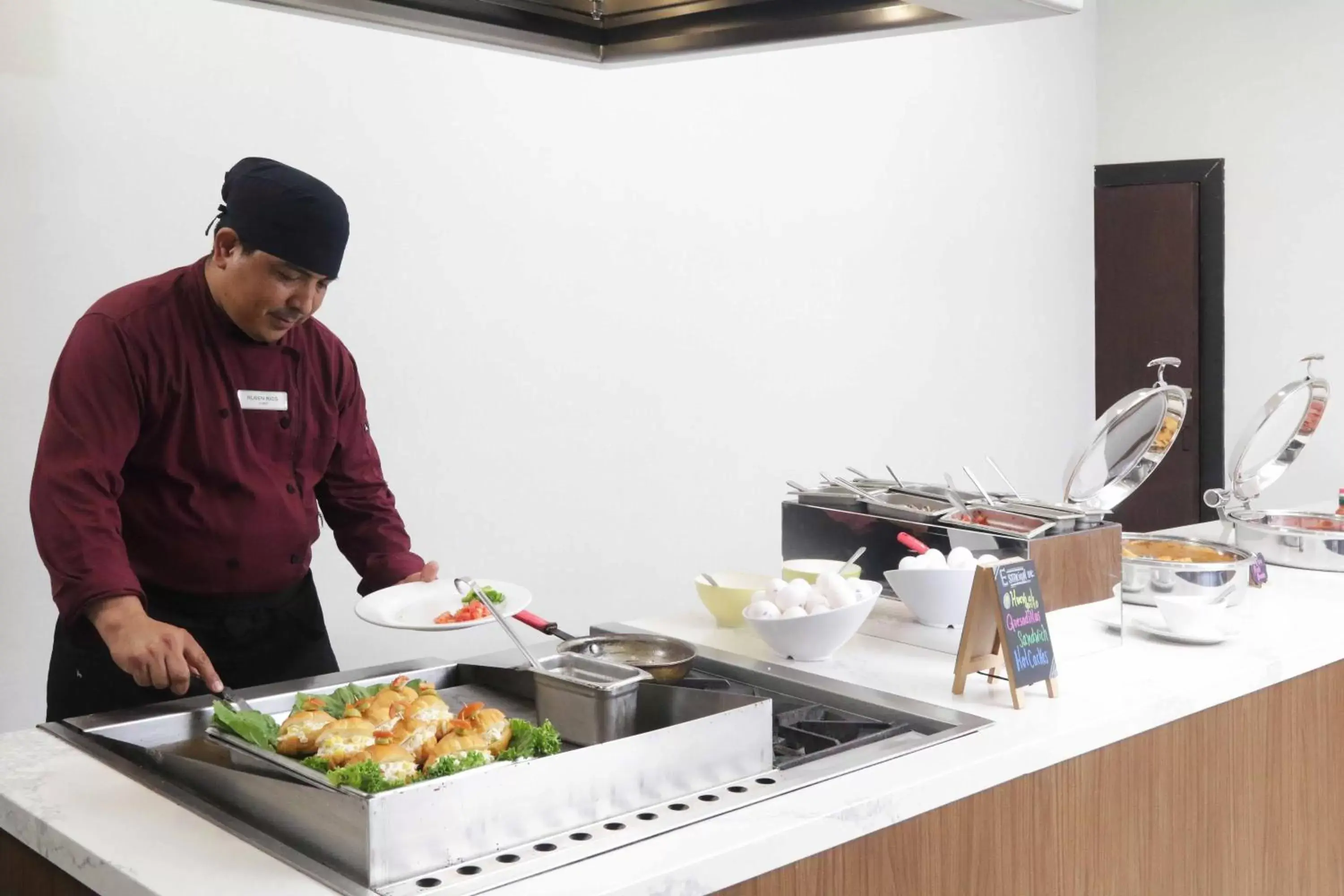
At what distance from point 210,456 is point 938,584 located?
47.2 inches

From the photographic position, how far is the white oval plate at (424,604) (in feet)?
6.31

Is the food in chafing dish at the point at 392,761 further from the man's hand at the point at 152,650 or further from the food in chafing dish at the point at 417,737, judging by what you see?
the man's hand at the point at 152,650

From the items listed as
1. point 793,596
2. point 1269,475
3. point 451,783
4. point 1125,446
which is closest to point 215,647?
point 793,596

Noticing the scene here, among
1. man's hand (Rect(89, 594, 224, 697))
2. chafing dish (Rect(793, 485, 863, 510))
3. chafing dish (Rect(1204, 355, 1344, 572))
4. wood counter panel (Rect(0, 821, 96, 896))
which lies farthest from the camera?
chafing dish (Rect(1204, 355, 1344, 572))

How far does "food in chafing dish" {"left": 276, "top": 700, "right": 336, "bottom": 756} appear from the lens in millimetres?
1382

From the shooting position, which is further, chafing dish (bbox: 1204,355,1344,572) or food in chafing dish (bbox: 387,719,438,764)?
chafing dish (bbox: 1204,355,1344,572)

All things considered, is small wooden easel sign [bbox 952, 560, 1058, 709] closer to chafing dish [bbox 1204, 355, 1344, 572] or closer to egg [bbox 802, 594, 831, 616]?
egg [bbox 802, 594, 831, 616]

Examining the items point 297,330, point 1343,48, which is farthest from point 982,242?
point 297,330

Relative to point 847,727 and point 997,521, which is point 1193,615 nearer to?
point 997,521

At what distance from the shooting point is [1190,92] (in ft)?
17.6

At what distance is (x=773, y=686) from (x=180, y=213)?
2.03 metres

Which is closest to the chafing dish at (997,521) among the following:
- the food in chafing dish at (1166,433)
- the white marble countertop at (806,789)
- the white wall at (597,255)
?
the white marble countertop at (806,789)

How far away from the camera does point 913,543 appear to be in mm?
2215

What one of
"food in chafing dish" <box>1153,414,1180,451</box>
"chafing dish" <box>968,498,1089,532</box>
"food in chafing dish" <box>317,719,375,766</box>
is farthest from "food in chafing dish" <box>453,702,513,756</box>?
"food in chafing dish" <box>1153,414,1180,451</box>
